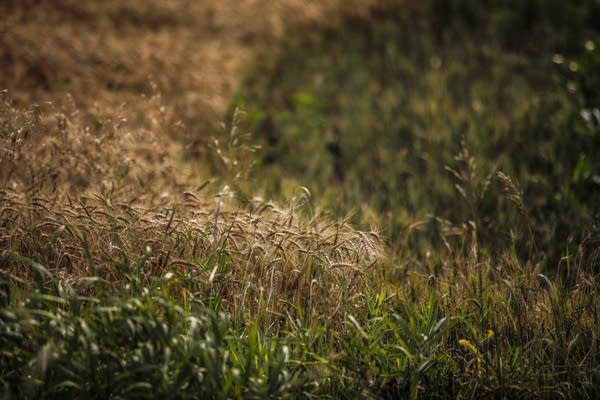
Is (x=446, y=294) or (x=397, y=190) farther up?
(x=446, y=294)

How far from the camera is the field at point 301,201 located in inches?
86.4

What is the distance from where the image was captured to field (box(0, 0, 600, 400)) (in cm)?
220

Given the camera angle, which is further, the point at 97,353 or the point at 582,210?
the point at 582,210

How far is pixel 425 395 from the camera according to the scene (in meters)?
2.31

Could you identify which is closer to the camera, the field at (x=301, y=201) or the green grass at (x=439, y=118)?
the field at (x=301, y=201)

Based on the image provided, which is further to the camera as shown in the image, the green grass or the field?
the green grass

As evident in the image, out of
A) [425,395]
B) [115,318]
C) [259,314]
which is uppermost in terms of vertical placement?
[115,318]

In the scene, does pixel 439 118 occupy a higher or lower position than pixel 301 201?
lower

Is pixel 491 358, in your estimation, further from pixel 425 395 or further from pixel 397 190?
pixel 397 190

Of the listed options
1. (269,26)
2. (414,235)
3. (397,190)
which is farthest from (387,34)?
(414,235)

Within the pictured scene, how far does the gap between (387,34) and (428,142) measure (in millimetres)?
2418

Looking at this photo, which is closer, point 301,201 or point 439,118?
point 301,201

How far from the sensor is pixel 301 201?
11.9ft

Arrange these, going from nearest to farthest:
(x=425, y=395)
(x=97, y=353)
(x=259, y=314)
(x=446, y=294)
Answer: (x=97, y=353), (x=425, y=395), (x=259, y=314), (x=446, y=294)
